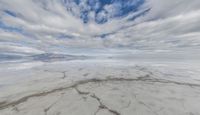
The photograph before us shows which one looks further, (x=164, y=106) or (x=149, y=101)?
(x=149, y=101)

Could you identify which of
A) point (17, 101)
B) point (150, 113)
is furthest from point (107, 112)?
point (17, 101)

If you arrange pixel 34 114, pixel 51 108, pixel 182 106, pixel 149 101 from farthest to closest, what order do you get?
pixel 149 101, pixel 182 106, pixel 51 108, pixel 34 114

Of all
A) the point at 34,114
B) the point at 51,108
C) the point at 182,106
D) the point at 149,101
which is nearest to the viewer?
the point at 34,114

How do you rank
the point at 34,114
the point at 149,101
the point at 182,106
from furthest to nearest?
the point at 149,101 → the point at 182,106 → the point at 34,114

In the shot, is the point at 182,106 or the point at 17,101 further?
the point at 17,101

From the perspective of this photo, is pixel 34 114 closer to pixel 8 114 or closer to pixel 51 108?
pixel 51 108

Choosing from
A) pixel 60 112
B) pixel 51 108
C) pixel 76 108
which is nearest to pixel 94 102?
pixel 76 108

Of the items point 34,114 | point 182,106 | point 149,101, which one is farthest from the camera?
point 149,101

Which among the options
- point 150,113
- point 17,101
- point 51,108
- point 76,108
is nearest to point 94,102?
point 76,108

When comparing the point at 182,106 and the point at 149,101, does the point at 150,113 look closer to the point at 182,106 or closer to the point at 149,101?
the point at 149,101
